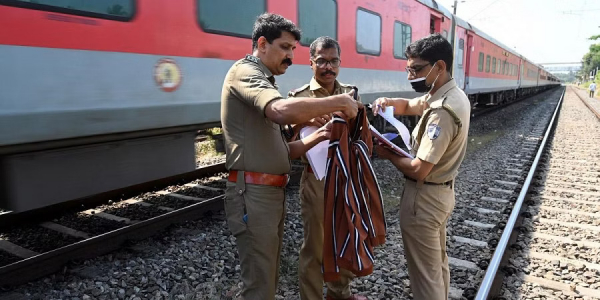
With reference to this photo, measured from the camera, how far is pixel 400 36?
328 inches

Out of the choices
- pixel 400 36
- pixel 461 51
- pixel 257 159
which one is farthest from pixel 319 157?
pixel 461 51

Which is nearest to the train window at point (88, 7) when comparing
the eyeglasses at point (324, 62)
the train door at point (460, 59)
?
the eyeglasses at point (324, 62)

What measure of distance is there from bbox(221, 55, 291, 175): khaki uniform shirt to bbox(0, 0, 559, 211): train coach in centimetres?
150

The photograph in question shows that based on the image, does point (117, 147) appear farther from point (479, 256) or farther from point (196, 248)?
point (479, 256)

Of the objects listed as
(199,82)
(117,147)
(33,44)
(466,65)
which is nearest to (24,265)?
(117,147)

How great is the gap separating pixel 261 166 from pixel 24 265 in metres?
2.35

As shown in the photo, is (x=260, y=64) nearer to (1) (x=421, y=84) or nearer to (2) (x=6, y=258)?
(1) (x=421, y=84)

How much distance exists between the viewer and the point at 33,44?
2811mm

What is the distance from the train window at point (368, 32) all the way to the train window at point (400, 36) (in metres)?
0.81

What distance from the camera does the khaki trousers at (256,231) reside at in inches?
87.7

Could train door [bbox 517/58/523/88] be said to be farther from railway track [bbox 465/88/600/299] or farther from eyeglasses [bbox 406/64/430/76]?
eyeglasses [bbox 406/64/430/76]

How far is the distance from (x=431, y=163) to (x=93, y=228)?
3.47 meters

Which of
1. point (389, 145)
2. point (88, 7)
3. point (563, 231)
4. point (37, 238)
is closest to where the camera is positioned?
point (389, 145)

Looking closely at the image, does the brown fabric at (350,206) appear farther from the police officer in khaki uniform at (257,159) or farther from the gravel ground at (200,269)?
the gravel ground at (200,269)
